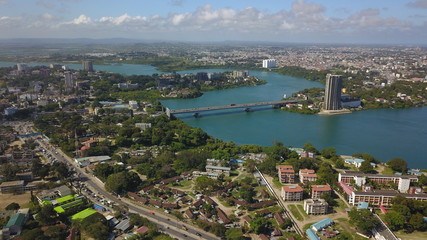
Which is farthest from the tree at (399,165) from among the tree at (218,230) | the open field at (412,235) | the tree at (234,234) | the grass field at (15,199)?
the grass field at (15,199)

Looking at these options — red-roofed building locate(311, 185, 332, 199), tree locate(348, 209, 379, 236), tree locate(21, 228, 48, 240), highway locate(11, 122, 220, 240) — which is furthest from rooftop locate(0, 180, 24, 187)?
tree locate(348, 209, 379, 236)

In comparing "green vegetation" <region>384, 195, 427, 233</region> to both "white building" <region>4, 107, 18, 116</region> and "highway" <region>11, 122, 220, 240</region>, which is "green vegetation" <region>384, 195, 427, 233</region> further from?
"white building" <region>4, 107, 18, 116</region>

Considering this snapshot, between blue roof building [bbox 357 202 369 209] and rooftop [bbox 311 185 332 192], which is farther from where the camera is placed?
rooftop [bbox 311 185 332 192]

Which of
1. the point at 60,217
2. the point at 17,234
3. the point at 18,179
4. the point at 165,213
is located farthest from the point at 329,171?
the point at 18,179

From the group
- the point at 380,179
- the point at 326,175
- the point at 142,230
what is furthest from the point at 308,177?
the point at 142,230

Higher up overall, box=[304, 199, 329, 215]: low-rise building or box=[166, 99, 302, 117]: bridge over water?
box=[166, 99, 302, 117]: bridge over water

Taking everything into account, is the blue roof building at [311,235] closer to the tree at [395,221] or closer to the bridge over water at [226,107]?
the tree at [395,221]
